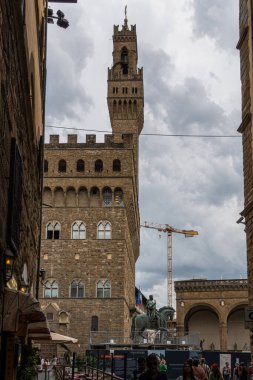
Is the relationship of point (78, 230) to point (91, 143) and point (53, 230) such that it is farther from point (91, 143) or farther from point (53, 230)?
point (91, 143)

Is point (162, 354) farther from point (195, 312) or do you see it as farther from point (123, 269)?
A: point (195, 312)

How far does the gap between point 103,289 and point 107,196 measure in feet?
24.6

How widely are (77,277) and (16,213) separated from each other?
132 feet

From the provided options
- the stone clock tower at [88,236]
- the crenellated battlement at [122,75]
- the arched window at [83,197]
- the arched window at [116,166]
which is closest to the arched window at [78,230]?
the stone clock tower at [88,236]

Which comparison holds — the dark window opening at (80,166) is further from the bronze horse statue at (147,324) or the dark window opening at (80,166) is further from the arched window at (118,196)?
the bronze horse statue at (147,324)

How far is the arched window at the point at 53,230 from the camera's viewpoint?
50375 millimetres

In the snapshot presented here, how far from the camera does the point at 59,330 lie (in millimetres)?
47438

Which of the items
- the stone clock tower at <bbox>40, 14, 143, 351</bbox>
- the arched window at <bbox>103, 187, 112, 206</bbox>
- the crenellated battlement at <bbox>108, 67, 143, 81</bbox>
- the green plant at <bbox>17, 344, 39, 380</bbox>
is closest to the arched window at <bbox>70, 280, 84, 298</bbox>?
the stone clock tower at <bbox>40, 14, 143, 351</bbox>

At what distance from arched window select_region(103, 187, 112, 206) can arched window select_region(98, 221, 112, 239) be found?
1639 mm

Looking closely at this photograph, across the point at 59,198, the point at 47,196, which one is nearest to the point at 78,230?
the point at 59,198

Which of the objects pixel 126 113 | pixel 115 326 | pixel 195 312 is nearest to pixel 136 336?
pixel 115 326

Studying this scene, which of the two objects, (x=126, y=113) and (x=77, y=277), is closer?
(x=77, y=277)

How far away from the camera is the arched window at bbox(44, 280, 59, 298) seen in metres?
49.1

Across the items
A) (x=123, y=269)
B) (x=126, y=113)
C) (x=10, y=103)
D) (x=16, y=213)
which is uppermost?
(x=126, y=113)
